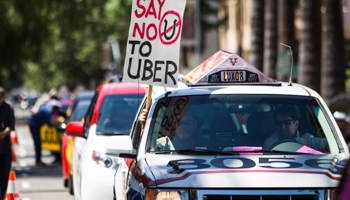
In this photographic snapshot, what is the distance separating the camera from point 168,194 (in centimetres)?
443

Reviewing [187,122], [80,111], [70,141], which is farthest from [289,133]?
[80,111]

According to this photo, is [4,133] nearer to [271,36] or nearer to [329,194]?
[329,194]

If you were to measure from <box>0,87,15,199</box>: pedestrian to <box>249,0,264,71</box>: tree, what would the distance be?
1541 centimetres

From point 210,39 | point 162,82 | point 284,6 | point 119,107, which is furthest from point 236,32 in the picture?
point 162,82

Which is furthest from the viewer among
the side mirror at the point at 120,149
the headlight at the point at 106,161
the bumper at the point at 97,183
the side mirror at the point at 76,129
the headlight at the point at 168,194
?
the side mirror at the point at 76,129

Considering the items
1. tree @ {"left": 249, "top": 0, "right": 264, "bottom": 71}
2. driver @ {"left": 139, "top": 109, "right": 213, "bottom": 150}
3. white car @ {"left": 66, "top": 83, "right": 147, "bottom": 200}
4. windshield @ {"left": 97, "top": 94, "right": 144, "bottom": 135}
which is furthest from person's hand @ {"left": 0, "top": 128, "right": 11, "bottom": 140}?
tree @ {"left": 249, "top": 0, "right": 264, "bottom": 71}

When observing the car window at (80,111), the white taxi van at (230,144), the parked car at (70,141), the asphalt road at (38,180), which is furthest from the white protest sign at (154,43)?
the car window at (80,111)

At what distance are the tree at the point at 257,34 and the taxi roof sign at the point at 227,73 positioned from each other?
17.8 metres

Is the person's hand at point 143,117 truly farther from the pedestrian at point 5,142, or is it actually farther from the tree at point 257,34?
the tree at point 257,34

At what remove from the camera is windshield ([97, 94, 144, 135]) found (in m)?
8.94

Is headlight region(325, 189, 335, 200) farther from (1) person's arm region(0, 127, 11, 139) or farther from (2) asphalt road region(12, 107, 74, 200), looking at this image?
(2) asphalt road region(12, 107, 74, 200)

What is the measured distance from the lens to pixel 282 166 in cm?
456

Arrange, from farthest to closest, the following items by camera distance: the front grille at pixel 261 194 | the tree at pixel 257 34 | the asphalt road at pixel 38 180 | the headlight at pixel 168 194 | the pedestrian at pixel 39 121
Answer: the tree at pixel 257 34
the pedestrian at pixel 39 121
the asphalt road at pixel 38 180
the headlight at pixel 168 194
the front grille at pixel 261 194

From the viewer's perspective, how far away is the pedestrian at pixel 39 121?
1780 cm
